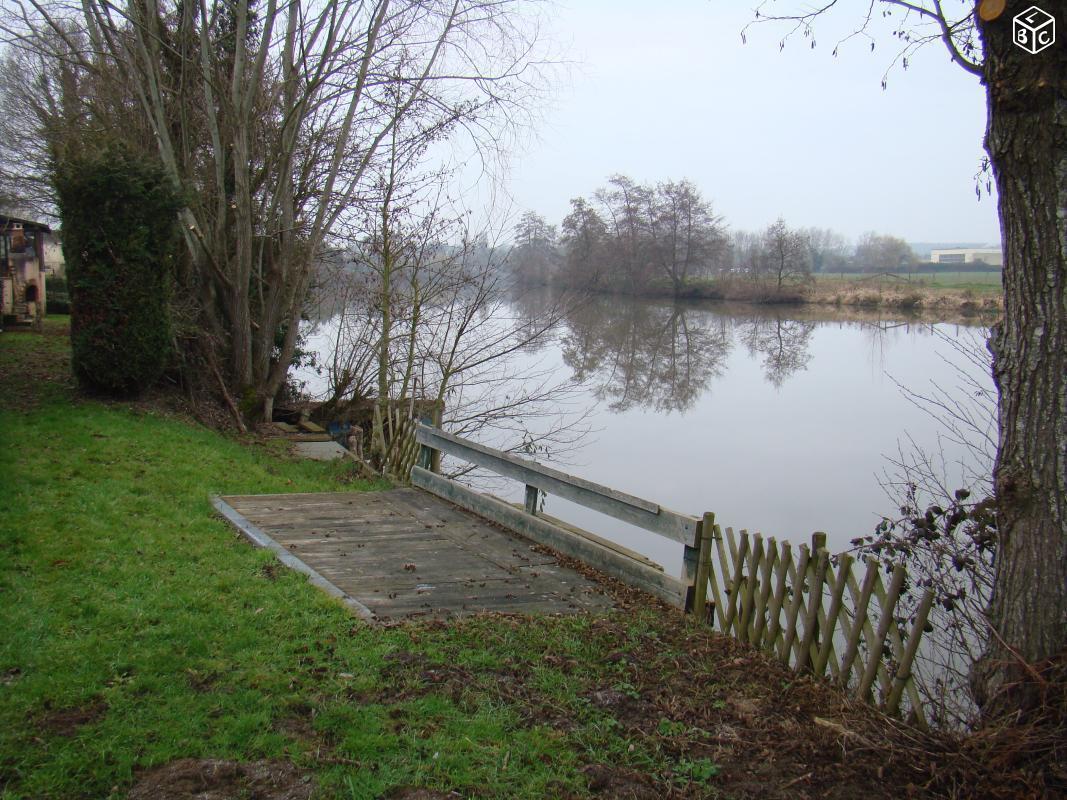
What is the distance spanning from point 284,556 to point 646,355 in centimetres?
2253

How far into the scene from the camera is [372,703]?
4348mm

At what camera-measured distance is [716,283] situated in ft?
185

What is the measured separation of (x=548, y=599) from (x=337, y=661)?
6.36 feet

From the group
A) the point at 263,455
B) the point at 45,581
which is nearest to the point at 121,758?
the point at 45,581

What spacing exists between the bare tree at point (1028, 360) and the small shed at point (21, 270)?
24055 mm

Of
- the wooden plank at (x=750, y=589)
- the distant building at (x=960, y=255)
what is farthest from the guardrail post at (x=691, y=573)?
the distant building at (x=960, y=255)

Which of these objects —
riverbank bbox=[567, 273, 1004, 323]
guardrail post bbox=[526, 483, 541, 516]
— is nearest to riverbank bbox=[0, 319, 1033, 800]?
guardrail post bbox=[526, 483, 541, 516]

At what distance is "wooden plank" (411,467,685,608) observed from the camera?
6.36 m

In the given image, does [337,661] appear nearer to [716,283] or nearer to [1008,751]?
[1008,751]

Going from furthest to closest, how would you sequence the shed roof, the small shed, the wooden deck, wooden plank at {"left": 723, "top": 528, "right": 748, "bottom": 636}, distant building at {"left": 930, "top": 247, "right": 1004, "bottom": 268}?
the shed roof < the small shed < distant building at {"left": 930, "top": 247, "right": 1004, "bottom": 268} < the wooden deck < wooden plank at {"left": 723, "top": 528, "right": 748, "bottom": 636}

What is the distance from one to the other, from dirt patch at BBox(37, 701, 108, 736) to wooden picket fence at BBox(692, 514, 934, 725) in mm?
3748

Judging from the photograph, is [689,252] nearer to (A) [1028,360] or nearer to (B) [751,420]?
(B) [751,420]

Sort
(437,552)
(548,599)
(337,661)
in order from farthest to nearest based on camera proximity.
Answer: (437,552) → (548,599) → (337,661)

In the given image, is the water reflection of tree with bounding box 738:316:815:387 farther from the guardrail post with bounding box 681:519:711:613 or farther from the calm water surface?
the guardrail post with bounding box 681:519:711:613
